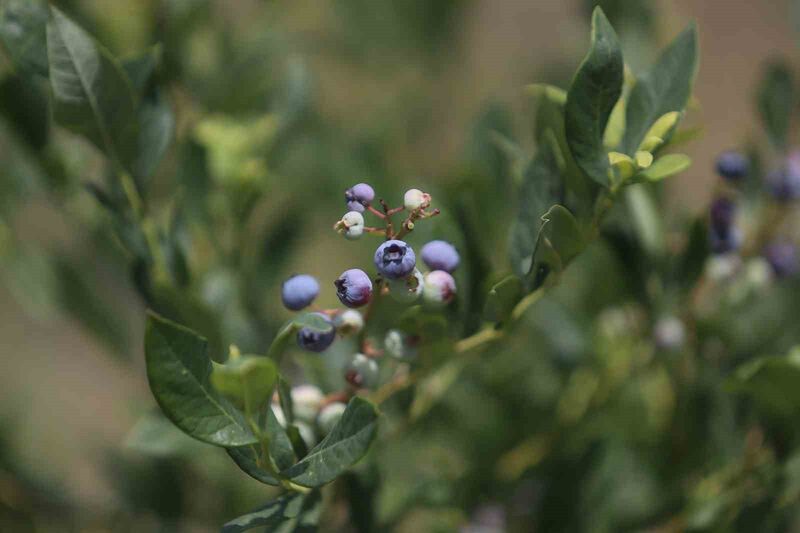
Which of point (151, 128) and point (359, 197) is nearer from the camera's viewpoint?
point (359, 197)

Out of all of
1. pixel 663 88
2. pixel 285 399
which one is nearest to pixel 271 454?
pixel 285 399

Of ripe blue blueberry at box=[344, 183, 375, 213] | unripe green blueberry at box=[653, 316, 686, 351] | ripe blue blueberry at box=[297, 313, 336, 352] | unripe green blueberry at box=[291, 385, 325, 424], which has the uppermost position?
ripe blue blueberry at box=[344, 183, 375, 213]

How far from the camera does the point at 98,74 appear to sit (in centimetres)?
68

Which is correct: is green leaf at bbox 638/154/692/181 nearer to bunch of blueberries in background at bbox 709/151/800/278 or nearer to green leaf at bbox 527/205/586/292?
green leaf at bbox 527/205/586/292

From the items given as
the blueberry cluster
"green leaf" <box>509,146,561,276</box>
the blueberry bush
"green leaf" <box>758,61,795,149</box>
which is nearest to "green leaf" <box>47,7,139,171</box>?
the blueberry bush

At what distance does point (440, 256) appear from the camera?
663 mm

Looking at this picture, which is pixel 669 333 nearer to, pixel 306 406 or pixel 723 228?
pixel 723 228

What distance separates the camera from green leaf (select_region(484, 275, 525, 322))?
2.06 feet

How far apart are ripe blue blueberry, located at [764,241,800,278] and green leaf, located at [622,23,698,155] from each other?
0.37 meters

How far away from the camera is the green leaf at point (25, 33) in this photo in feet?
2.27

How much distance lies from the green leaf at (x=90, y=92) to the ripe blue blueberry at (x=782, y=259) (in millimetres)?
640

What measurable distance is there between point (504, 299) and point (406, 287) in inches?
→ 3.3

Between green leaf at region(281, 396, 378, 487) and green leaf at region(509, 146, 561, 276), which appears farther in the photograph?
green leaf at region(509, 146, 561, 276)

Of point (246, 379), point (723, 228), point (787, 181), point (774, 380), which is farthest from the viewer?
point (787, 181)
